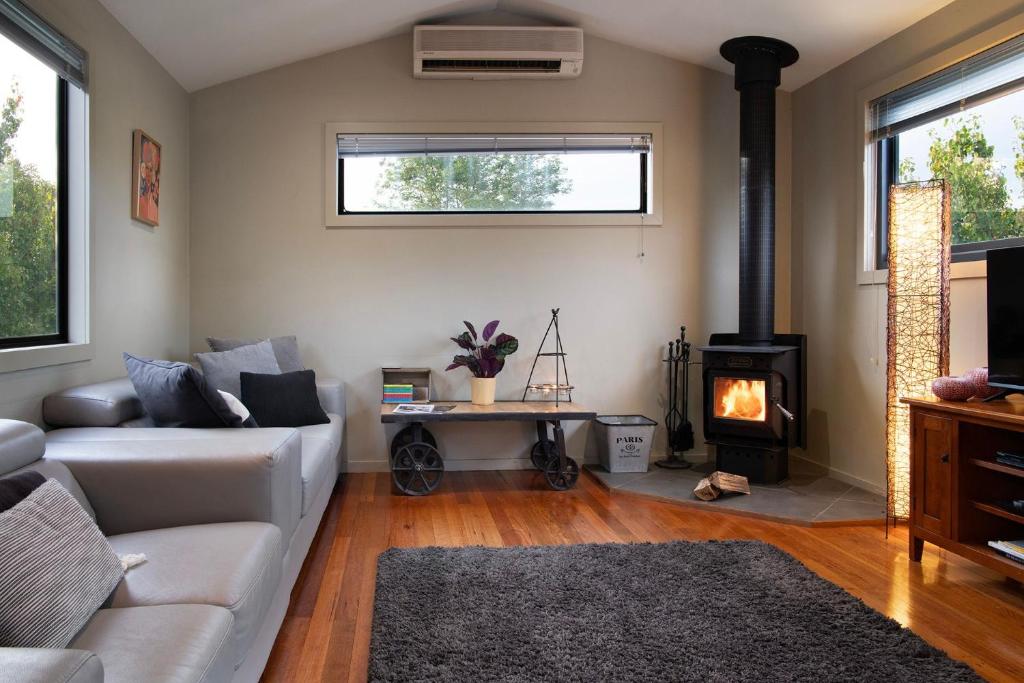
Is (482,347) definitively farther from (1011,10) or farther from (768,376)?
(1011,10)

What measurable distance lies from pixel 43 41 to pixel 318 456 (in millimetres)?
1997

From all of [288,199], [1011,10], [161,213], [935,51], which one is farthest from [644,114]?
[161,213]

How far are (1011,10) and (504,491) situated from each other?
3.55 meters

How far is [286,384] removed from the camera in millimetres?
3801

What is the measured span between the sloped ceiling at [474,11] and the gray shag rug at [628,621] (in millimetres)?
2914

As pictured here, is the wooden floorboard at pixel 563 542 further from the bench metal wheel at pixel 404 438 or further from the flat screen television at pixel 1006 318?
the flat screen television at pixel 1006 318

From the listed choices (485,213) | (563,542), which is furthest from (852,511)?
(485,213)

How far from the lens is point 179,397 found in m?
2.68

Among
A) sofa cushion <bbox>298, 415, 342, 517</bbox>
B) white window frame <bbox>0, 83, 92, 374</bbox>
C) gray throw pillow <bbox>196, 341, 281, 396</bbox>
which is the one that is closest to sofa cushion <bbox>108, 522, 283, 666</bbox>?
sofa cushion <bbox>298, 415, 342, 517</bbox>

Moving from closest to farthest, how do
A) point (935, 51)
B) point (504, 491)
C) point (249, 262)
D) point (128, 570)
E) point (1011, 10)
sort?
point (128, 570)
point (1011, 10)
point (935, 51)
point (504, 491)
point (249, 262)

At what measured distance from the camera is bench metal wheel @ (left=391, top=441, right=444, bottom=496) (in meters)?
4.26

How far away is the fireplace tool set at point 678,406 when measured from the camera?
4.91 meters

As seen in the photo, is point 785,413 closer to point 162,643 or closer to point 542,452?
point 542,452

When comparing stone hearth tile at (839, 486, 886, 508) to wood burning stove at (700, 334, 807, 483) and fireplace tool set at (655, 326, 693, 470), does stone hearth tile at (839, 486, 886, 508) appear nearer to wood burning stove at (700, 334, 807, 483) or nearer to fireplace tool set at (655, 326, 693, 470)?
wood burning stove at (700, 334, 807, 483)
